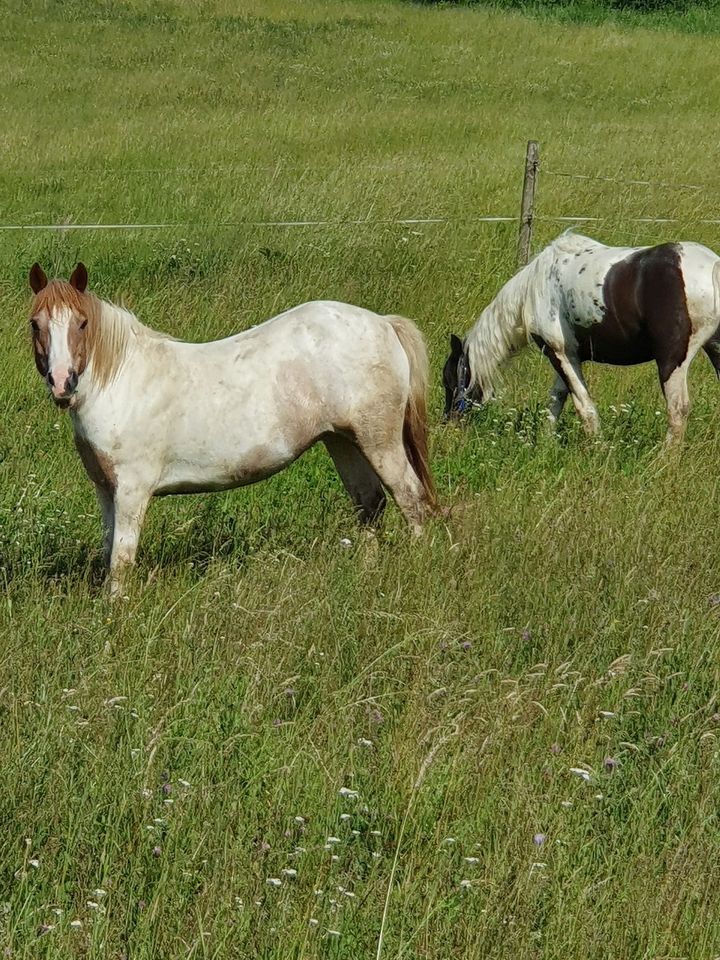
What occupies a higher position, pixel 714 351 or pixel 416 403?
pixel 416 403

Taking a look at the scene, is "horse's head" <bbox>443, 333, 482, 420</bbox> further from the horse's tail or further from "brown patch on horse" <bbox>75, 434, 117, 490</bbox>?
"brown patch on horse" <bbox>75, 434, 117, 490</bbox>

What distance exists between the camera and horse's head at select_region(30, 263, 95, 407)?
4.84 metres

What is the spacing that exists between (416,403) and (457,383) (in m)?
2.51

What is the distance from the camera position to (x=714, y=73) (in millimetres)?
24359

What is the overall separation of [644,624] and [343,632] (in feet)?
3.65

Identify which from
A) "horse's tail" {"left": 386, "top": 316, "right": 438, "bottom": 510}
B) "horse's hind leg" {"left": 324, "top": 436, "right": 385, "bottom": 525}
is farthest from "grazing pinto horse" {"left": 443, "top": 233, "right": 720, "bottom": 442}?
"horse's tail" {"left": 386, "top": 316, "right": 438, "bottom": 510}

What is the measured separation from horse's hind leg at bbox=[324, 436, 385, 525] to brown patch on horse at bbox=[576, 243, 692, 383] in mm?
2263

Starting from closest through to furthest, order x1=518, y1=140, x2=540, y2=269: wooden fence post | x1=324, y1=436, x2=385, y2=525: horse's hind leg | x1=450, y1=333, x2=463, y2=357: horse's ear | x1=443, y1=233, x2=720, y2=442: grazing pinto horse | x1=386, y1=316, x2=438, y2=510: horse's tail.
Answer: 1. x1=386, y1=316, x2=438, y2=510: horse's tail
2. x1=324, y1=436, x2=385, y2=525: horse's hind leg
3. x1=443, y1=233, x2=720, y2=442: grazing pinto horse
4. x1=450, y1=333, x2=463, y2=357: horse's ear
5. x1=518, y1=140, x2=540, y2=269: wooden fence post

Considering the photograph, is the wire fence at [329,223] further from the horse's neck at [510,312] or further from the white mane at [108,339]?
the white mane at [108,339]

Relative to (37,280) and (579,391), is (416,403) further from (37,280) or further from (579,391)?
(579,391)

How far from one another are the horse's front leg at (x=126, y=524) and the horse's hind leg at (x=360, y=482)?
1.15m

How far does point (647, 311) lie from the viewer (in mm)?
7453

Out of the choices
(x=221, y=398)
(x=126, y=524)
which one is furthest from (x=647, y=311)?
(x=126, y=524)

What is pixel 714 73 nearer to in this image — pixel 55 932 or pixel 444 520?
pixel 444 520
